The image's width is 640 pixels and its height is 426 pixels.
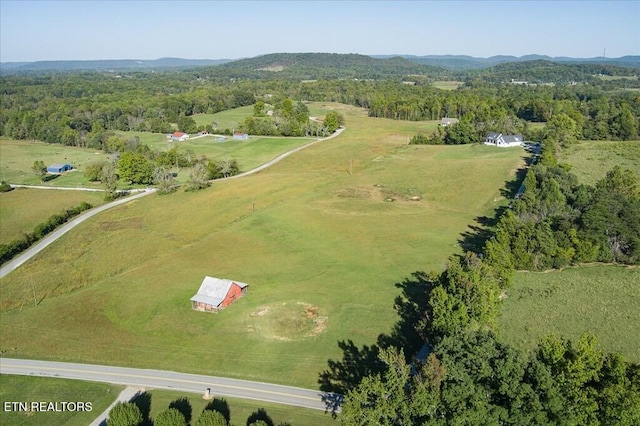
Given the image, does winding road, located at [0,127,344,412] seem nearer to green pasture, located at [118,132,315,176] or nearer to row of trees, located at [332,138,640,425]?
row of trees, located at [332,138,640,425]

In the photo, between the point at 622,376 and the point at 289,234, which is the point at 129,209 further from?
the point at 622,376

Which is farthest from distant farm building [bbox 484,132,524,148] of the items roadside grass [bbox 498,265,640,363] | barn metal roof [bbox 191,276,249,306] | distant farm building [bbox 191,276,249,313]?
barn metal roof [bbox 191,276,249,306]

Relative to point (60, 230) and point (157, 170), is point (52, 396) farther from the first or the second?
point (157, 170)

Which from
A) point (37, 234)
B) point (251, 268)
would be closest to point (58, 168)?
point (37, 234)

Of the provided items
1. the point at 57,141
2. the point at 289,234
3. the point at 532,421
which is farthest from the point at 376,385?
the point at 57,141

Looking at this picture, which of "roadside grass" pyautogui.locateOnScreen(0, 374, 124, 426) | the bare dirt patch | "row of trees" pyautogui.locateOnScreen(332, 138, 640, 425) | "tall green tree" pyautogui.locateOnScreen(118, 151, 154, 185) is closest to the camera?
"row of trees" pyautogui.locateOnScreen(332, 138, 640, 425)

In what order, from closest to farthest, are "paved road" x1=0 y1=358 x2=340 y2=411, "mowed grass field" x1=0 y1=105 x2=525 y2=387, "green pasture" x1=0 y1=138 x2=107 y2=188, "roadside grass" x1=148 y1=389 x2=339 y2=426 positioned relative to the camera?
"roadside grass" x1=148 y1=389 x2=339 y2=426 → "paved road" x1=0 y1=358 x2=340 y2=411 → "mowed grass field" x1=0 y1=105 x2=525 y2=387 → "green pasture" x1=0 y1=138 x2=107 y2=188
